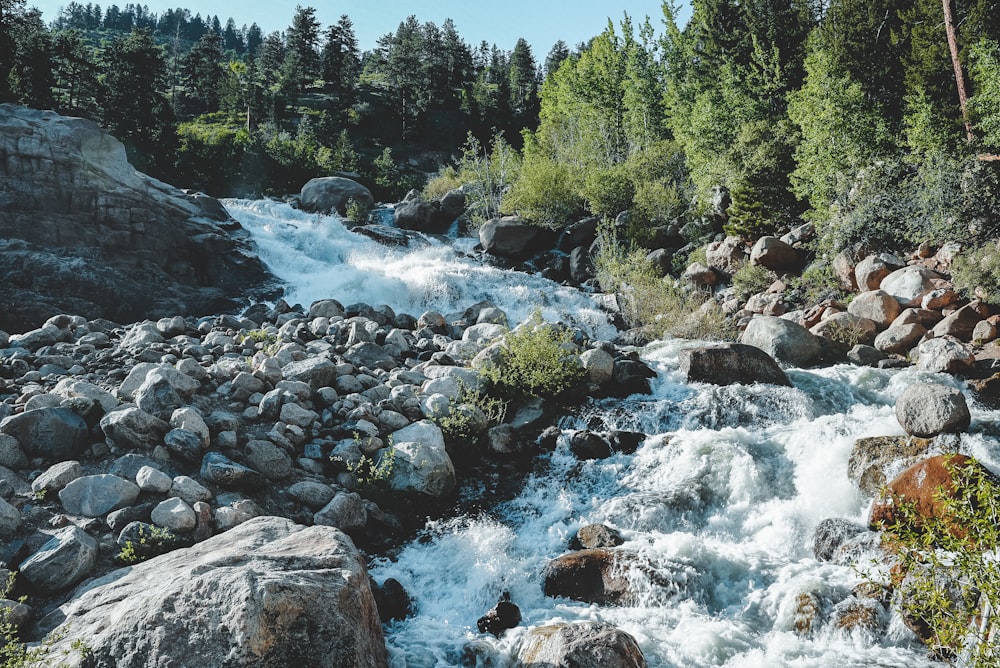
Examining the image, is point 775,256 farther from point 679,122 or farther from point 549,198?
point 679,122

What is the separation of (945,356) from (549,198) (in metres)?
19.2

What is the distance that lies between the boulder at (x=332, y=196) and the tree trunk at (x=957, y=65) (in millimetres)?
26480

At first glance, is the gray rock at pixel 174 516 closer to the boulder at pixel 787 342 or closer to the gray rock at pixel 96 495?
the gray rock at pixel 96 495

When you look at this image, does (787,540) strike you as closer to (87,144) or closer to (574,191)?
(574,191)

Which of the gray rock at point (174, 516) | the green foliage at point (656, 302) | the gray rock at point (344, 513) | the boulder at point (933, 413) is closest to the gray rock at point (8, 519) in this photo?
the gray rock at point (174, 516)

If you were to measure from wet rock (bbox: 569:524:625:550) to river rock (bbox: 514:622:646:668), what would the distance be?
2365 mm

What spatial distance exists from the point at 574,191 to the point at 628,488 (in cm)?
2173

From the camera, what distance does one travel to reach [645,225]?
2702 centimetres

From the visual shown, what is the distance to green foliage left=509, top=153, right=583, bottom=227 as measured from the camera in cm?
2959

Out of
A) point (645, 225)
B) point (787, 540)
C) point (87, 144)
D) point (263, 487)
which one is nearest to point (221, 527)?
point (263, 487)

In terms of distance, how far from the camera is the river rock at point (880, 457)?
8.80m

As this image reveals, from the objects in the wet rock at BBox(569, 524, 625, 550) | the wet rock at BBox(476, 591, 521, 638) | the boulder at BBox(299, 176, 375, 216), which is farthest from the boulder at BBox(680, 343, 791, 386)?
the boulder at BBox(299, 176, 375, 216)

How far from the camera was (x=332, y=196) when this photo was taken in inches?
1382

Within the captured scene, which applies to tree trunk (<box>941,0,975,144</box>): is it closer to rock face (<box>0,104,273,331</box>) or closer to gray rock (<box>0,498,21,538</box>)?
gray rock (<box>0,498,21,538</box>)
